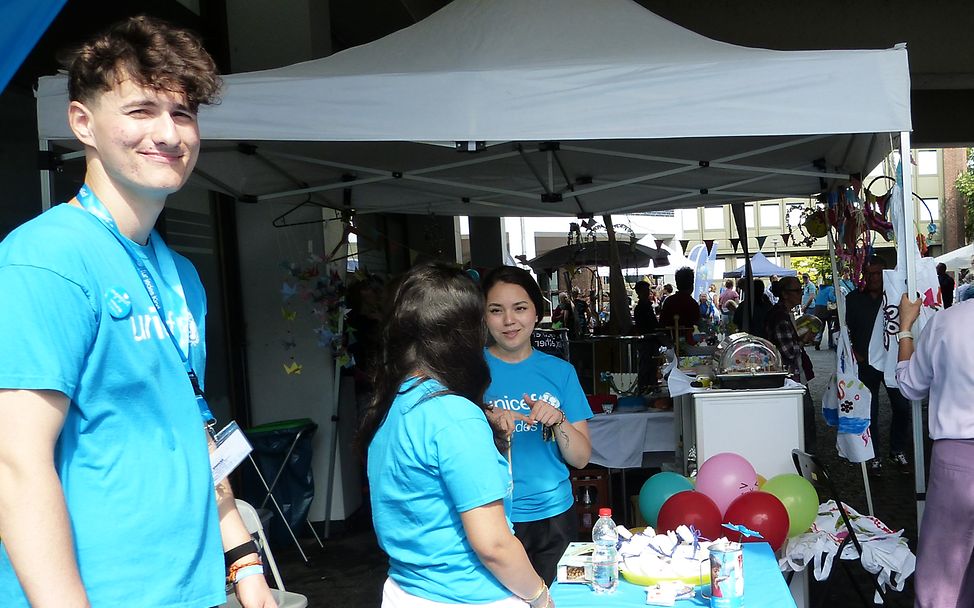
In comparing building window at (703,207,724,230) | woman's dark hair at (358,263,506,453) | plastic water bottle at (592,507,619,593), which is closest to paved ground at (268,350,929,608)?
plastic water bottle at (592,507,619,593)

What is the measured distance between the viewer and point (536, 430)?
9.79 ft

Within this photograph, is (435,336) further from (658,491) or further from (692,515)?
(658,491)

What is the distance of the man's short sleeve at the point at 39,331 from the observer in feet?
3.57

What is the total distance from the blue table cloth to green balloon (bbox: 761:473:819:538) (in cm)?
71

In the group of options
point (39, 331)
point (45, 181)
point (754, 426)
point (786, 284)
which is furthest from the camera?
point (786, 284)

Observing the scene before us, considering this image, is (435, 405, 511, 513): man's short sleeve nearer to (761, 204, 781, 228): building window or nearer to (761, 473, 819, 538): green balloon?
(761, 473, 819, 538): green balloon

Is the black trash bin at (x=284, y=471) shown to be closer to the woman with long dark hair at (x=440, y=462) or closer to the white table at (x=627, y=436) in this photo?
the white table at (x=627, y=436)

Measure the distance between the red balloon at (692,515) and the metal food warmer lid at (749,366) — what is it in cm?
142

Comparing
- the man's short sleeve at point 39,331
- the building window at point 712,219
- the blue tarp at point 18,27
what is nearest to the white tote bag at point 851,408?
the blue tarp at point 18,27

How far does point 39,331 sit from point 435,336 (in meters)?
0.97

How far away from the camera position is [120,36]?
130 cm

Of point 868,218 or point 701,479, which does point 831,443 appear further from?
point 701,479

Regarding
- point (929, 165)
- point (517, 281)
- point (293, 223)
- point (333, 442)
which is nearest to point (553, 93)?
point (517, 281)

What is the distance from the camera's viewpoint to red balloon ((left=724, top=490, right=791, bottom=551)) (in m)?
2.90
